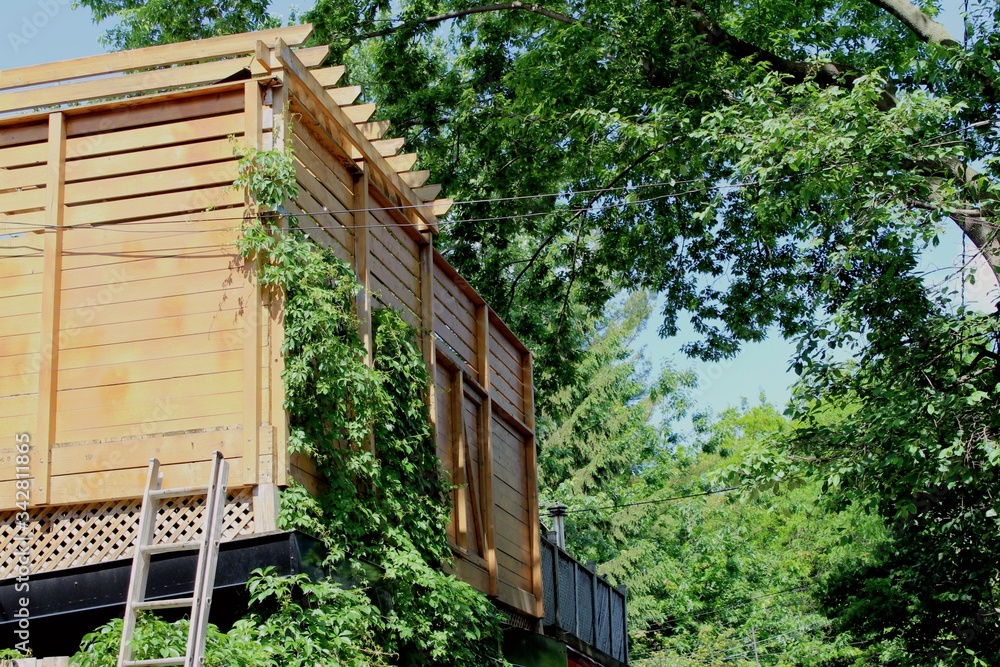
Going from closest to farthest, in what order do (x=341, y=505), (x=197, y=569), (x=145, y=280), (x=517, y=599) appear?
(x=197, y=569), (x=341, y=505), (x=145, y=280), (x=517, y=599)

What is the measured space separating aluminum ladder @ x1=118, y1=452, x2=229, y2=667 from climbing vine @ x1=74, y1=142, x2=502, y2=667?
21cm

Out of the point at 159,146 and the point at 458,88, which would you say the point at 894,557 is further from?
the point at 159,146

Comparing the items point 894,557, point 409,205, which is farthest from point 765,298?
point 409,205

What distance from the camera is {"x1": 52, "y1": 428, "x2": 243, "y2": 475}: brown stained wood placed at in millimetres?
7508

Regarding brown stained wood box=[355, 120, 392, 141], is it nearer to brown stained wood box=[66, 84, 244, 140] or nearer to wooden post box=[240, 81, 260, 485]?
brown stained wood box=[66, 84, 244, 140]

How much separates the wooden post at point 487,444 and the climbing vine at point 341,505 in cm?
202

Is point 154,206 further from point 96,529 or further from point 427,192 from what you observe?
point 427,192

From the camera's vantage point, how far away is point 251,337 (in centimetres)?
768

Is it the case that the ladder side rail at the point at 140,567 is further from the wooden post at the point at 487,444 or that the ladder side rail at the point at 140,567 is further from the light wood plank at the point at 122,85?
the wooden post at the point at 487,444

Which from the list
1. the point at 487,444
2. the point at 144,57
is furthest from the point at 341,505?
the point at 487,444

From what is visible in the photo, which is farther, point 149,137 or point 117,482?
point 149,137

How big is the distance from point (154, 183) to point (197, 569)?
333 centimetres

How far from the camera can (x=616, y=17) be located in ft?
42.9

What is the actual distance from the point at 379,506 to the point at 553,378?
9.18 metres
